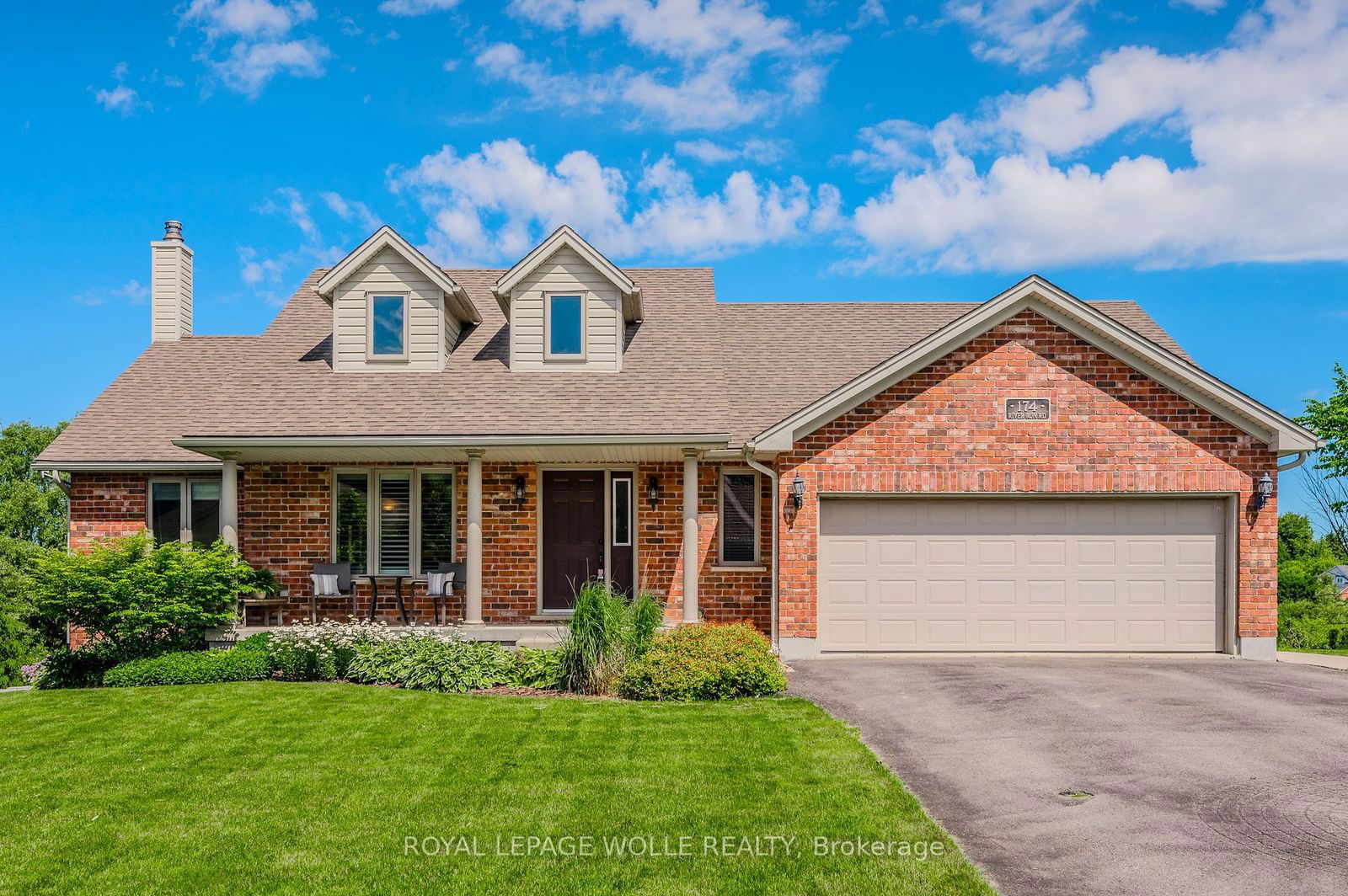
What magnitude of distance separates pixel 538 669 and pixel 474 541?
2980mm

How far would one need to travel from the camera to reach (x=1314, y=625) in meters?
18.6

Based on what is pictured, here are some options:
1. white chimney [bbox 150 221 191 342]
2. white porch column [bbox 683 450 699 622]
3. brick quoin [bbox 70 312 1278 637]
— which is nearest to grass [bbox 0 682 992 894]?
white porch column [bbox 683 450 699 622]

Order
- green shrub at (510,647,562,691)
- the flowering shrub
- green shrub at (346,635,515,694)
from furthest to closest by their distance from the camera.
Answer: the flowering shrub → green shrub at (346,635,515,694) → green shrub at (510,647,562,691)

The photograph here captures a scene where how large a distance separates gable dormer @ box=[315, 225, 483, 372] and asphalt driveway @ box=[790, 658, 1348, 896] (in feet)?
26.5

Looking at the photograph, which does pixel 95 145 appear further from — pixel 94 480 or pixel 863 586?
pixel 863 586

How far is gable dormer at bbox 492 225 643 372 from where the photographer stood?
15.4m

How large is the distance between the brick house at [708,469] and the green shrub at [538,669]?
5.28 ft

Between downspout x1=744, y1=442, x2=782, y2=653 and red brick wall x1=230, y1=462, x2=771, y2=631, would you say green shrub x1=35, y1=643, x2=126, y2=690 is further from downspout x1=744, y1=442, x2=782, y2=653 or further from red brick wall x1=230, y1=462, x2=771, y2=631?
downspout x1=744, y1=442, x2=782, y2=653

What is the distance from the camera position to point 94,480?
15.6 m

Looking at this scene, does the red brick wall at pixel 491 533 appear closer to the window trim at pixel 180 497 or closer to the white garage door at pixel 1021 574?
the window trim at pixel 180 497

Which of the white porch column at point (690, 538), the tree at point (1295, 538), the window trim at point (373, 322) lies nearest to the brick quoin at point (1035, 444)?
the white porch column at point (690, 538)

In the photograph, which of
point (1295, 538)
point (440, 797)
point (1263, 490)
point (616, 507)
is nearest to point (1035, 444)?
point (1263, 490)

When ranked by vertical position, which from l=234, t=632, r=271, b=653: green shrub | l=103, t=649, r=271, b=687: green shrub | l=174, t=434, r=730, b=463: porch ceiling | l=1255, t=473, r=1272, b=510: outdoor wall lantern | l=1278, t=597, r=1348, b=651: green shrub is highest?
l=174, t=434, r=730, b=463: porch ceiling

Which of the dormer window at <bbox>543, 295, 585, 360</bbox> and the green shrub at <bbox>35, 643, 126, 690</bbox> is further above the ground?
the dormer window at <bbox>543, 295, 585, 360</bbox>
